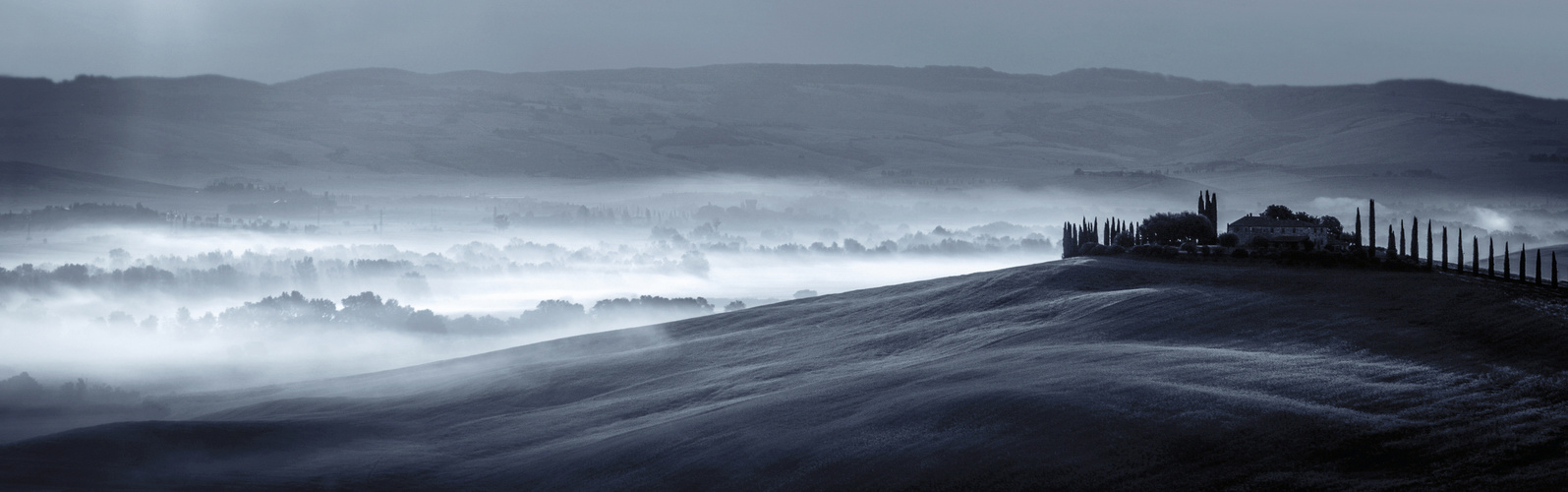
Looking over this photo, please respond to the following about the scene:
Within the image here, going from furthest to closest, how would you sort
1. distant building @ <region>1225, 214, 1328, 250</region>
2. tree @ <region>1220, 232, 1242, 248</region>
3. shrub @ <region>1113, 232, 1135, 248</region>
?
1. shrub @ <region>1113, 232, 1135, 248</region>
2. tree @ <region>1220, 232, 1242, 248</region>
3. distant building @ <region>1225, 214, 1328, 250</region>

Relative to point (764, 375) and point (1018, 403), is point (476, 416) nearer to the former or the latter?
point (764, 375)

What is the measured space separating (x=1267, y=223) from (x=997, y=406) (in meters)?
62.5

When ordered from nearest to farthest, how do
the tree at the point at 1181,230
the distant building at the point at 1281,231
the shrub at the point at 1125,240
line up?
1. the distant building at the point at 1281,231
2. the tree at the point at 1181,230
3. the shrub at the point at 1125,240

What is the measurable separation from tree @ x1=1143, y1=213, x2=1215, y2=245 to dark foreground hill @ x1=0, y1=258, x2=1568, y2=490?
12525 mm

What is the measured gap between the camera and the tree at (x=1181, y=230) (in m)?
108

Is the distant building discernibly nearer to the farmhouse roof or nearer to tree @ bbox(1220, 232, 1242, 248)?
the farmhouse roof

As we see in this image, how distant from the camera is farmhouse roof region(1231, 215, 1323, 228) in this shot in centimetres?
10494

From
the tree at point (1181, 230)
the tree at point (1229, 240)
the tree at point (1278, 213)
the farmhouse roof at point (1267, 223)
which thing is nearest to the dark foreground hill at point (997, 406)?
the tree at point (1229, 240)

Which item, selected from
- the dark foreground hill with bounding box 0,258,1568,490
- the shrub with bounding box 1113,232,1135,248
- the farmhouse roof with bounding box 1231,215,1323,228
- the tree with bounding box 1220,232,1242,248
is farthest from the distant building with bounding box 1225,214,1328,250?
the dark foreground hill with bounding box 0,258,1568,490

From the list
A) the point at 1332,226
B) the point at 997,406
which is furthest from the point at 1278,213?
the point at 997,406

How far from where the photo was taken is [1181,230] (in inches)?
4284

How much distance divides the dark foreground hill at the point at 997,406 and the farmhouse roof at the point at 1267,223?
1611cm

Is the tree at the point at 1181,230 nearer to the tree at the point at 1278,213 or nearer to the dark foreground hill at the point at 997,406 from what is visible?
the tree at the point at 1278,213

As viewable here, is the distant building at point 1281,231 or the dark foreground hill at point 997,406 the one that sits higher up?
the distant building at point 1281,231
